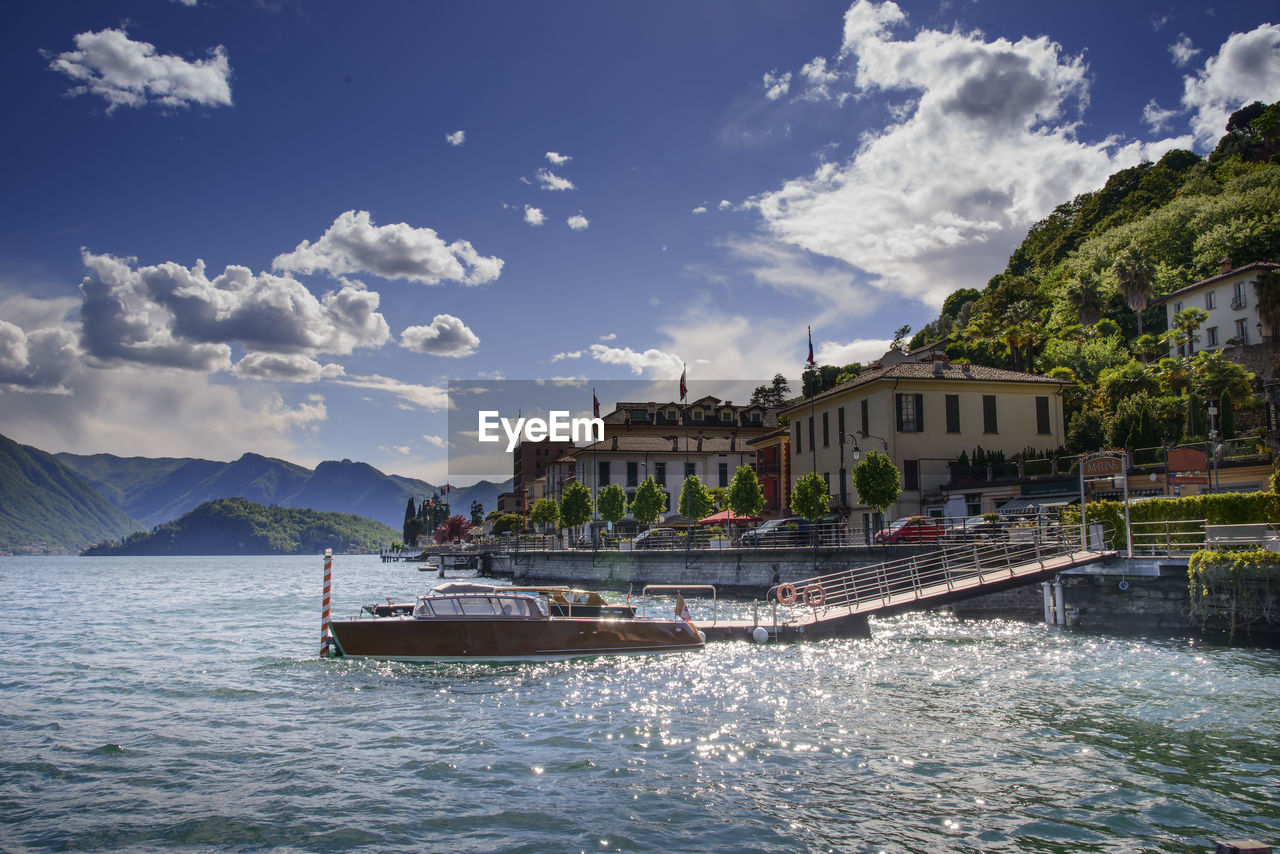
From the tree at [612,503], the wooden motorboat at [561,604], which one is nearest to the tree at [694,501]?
the tree at [612,503]

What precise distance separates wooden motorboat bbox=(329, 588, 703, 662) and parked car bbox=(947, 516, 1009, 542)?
18136 mm

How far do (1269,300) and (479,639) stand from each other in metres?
59.2

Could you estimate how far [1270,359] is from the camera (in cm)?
5681

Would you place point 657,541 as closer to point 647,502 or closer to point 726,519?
point 726,519

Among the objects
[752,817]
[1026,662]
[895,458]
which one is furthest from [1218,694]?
[895,458]

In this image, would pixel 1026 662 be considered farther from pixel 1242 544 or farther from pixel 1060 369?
pixel 1060 369

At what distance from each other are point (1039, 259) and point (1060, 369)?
51737 millimetres

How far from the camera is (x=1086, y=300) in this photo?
7581 cm

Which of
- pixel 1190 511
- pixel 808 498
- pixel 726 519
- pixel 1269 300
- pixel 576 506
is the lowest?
pixel 726 519

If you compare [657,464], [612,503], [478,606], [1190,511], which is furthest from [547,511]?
[1190,511]

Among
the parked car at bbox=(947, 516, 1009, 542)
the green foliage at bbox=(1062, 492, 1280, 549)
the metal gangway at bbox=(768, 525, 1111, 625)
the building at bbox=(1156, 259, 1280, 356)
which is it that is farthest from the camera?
the building at bbox=(1156, 259, 1280, 356)

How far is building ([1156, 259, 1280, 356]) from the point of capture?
191ft

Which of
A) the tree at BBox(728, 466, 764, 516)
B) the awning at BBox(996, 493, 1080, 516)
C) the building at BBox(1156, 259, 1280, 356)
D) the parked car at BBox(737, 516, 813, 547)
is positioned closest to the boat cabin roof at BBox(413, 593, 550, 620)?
the parked car at BBox(737, 516, 813, 547)

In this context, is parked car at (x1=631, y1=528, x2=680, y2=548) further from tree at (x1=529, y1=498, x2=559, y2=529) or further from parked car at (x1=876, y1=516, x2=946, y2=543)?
tree at (x1=529, y1=498, x2=559, y2=529)
